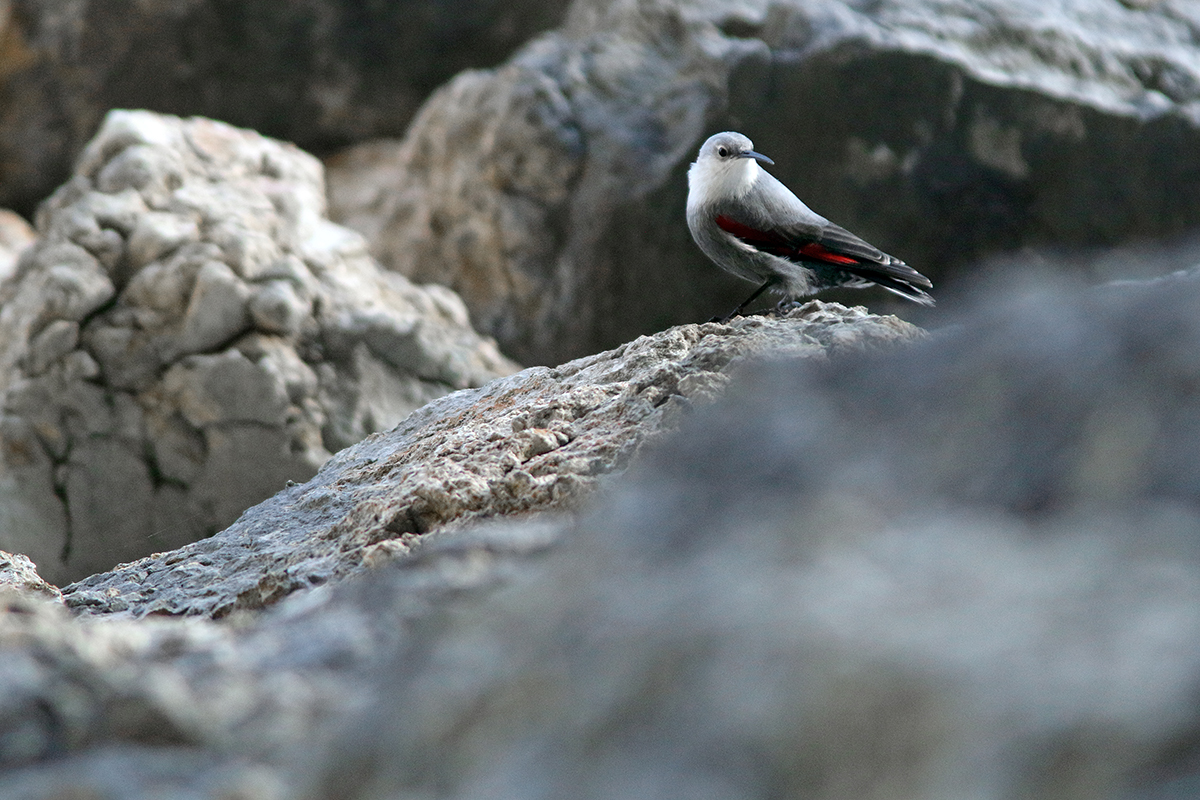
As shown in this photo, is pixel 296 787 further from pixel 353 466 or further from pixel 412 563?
pixel 353 466

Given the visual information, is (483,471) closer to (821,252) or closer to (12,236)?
(821,252)

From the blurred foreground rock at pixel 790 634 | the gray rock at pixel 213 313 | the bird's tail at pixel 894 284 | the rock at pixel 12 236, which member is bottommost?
the rock at pixel 12 236

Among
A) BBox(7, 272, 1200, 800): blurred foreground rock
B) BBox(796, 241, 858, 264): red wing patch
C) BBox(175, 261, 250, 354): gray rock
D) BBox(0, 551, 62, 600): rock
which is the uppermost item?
BBox(7, 272, 1200, 800): blurred foreground rock

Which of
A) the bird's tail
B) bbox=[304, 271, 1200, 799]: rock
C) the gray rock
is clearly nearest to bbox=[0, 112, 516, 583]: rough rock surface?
the gray rock

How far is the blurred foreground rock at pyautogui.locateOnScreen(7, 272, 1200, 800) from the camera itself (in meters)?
1.02

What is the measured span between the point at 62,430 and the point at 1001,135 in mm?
4624

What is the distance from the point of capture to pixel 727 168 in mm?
3562

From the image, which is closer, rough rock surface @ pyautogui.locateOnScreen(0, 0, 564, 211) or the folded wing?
the folded wing

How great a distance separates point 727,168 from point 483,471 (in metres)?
1.63

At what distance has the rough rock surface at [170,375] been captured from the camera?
15.5 feet

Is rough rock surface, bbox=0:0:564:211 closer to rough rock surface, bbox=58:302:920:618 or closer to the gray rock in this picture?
the gray rock

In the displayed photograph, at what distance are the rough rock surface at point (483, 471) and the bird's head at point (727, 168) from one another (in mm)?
884

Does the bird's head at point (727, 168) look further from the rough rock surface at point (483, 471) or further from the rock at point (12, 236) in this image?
the rock at point (12, 236)

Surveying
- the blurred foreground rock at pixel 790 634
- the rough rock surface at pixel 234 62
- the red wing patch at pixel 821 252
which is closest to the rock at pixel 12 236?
the rough rock surface at pixel 234 62
